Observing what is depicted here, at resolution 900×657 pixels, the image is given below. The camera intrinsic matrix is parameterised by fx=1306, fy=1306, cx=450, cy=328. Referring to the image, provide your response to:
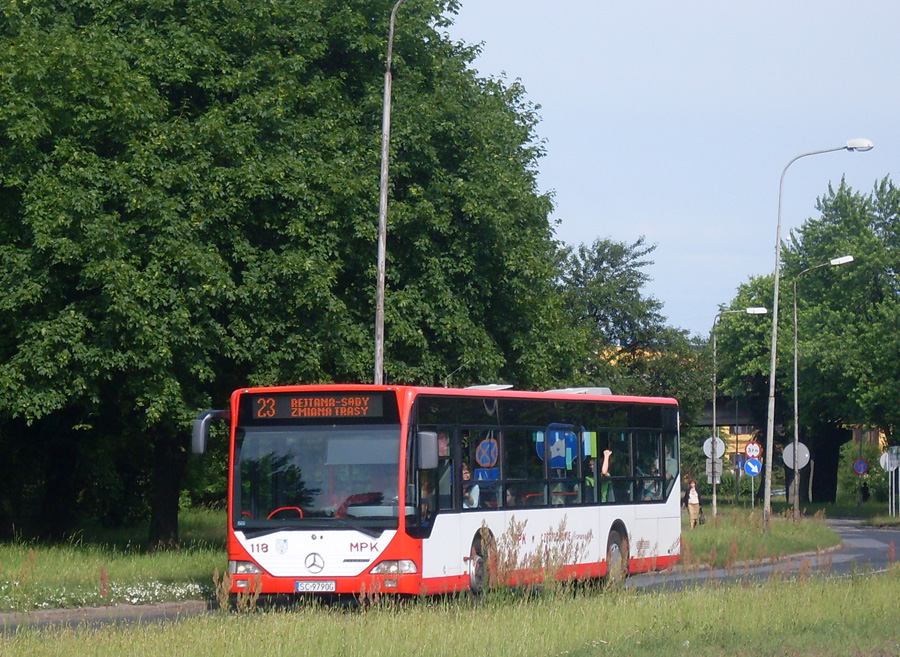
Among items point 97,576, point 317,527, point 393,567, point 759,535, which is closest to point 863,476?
point 759,535

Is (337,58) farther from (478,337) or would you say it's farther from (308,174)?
(478,337)

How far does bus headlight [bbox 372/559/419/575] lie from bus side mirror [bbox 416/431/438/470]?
1070mm

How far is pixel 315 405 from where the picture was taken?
15.2m

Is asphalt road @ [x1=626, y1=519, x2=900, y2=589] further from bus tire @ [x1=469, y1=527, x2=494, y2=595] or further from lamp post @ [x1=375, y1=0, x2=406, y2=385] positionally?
lamp post @ [x1=375, y1=0, x2=406, y2=385]

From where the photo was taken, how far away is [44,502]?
29.6 m

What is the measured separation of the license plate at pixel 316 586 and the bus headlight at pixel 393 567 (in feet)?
1.71

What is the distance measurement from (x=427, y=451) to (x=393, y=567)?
1.34 metres

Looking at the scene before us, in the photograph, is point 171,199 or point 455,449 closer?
point 455,449

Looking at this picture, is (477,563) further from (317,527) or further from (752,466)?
(752,466)

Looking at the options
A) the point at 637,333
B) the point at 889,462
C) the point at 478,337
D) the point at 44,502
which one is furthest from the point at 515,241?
the point at 637,333

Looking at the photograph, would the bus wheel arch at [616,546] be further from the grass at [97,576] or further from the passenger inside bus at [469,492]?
the grass at [97,576]

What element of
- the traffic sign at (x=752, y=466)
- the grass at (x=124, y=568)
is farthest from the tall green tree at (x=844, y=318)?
the grass at (x=124, y=568)

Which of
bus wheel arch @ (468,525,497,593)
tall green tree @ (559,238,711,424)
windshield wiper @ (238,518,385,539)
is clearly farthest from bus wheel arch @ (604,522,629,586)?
tall green tree @ (559,238,711,424)

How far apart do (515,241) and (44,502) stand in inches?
488
